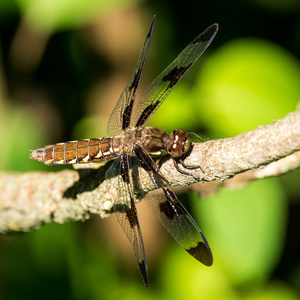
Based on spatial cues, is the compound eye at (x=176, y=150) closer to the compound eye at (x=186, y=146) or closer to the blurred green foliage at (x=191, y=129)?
the compound eye at (x=186, y=146)

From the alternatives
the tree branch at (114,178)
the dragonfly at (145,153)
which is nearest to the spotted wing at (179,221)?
the dragonfly at (145,153)

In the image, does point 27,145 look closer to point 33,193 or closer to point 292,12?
point 33,193

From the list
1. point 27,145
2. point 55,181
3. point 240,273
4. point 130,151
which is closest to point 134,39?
A: point 27,145

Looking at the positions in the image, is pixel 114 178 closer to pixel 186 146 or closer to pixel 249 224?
pixel 186 146

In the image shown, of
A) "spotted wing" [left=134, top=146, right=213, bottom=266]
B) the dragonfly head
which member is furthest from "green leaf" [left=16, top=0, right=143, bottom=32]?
the dragonfly head

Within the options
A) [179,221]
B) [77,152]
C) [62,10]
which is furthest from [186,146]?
[62,10]

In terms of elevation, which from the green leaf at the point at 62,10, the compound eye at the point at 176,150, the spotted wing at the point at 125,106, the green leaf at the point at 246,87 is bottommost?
the compound eye at the point at 176,150

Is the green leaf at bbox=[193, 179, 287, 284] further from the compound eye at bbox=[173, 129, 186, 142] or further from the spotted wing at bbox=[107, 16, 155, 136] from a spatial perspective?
the spotted wing at bbox=[107, 16, 155, 136]
